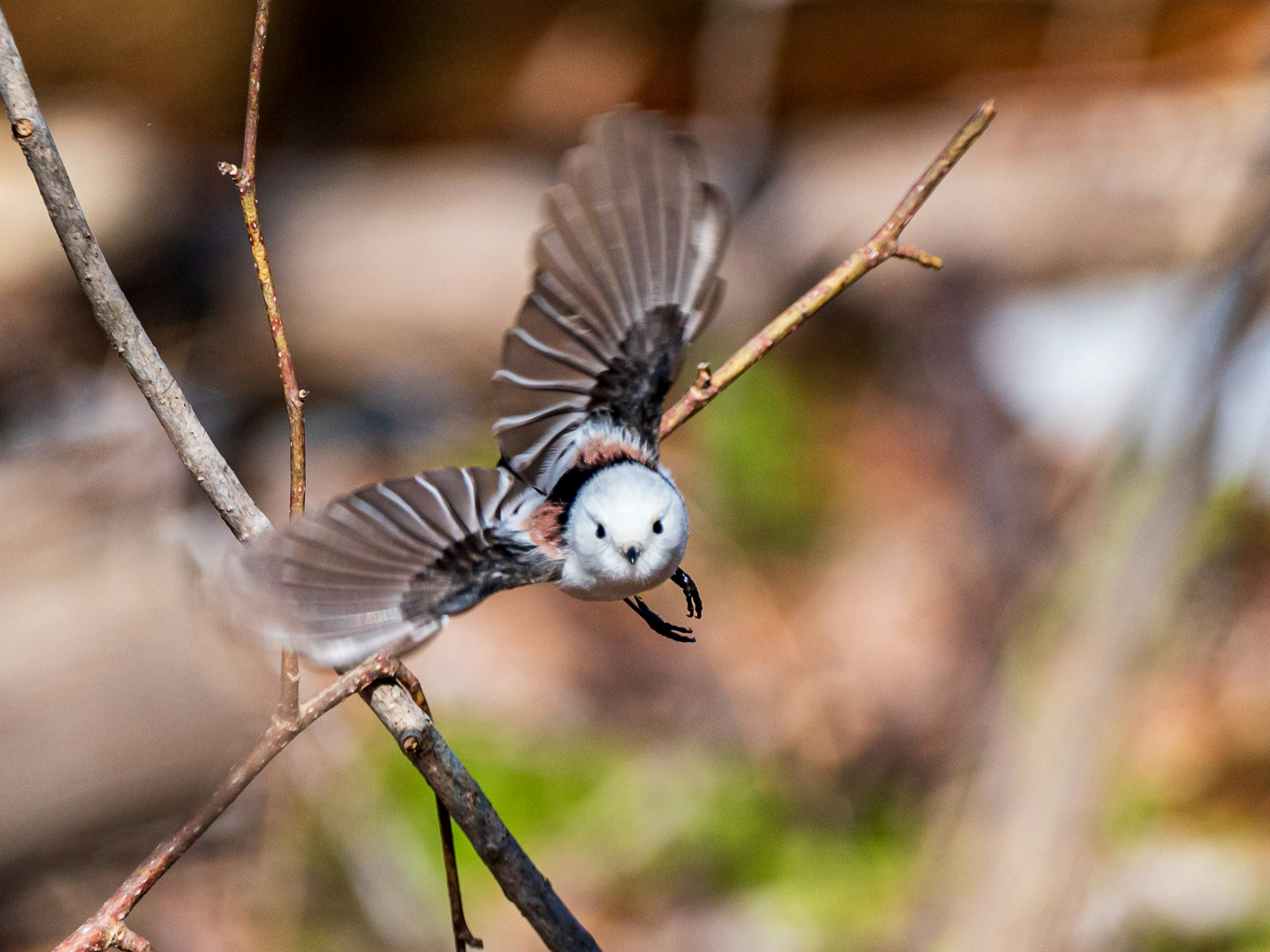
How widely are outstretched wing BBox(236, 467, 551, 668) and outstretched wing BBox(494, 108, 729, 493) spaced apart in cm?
17

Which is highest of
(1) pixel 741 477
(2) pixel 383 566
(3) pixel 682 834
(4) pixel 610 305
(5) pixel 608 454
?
(1) pixel 741 477

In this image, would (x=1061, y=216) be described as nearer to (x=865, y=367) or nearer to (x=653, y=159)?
(x=865, y=367)

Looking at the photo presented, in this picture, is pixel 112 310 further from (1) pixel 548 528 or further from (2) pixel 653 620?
(2) pixel 653 620

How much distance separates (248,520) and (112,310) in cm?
17

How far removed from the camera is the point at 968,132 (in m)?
0.85

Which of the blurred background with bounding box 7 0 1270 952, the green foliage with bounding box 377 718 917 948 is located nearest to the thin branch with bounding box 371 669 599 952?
the blurred background with bounding box 7 0 1270 952

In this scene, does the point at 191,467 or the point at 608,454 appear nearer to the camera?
the point at 191,467

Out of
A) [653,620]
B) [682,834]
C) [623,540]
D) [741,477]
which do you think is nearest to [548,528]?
[623,540]

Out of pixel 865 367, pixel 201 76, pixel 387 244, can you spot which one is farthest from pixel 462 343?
pixel 865 367

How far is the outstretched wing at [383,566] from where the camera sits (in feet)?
2.32

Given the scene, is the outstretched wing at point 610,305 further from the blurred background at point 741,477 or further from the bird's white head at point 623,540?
the blurred background at point 741,477

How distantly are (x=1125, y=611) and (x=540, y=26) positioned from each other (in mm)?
2328

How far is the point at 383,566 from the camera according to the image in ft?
2.50

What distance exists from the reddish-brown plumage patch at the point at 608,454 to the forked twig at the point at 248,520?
25 centimetres
